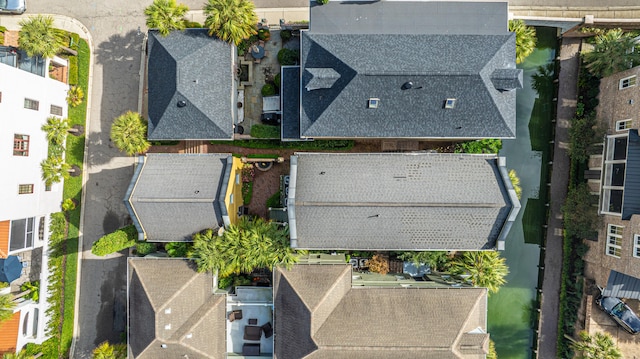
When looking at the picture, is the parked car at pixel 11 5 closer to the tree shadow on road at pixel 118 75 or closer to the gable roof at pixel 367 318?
the tree shadow on road at pixel 118 75

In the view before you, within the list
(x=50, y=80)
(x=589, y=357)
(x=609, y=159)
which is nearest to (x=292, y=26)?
(x=50, y=80)

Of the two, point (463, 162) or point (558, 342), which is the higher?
point (463, 162)

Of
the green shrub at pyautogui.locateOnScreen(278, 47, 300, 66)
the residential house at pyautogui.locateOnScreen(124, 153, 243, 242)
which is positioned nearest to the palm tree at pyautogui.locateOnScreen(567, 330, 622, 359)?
the residential house at pyautogui.locateOnScreen(124, 153, 243, 242)

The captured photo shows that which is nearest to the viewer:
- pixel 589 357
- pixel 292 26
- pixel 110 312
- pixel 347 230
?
pixel 347 230

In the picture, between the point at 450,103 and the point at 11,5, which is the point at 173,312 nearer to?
the point at 450,103

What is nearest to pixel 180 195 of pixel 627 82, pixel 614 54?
pixel 614 54

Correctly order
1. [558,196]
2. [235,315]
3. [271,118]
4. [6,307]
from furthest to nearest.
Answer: [558,196] < [271,118] < [235,315] < [6,307]

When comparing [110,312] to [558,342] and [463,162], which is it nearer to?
[463,162]
